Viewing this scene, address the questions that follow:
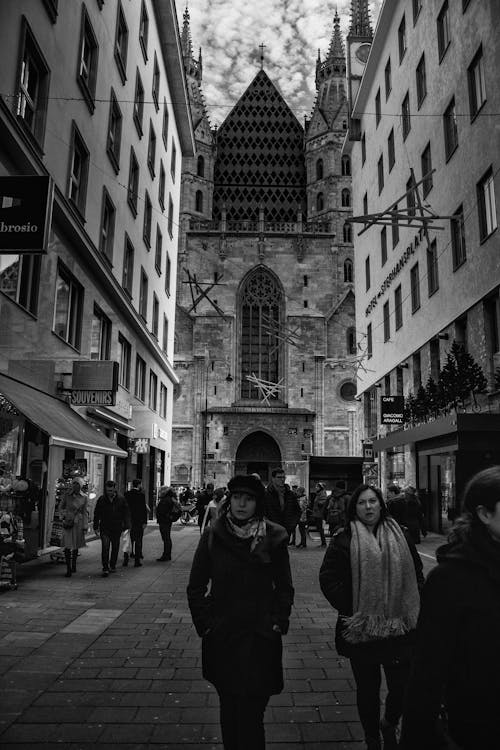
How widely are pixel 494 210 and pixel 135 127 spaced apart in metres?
12.7

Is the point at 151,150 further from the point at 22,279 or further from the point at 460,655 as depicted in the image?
the point at 460,655

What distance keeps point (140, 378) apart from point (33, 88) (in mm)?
12998

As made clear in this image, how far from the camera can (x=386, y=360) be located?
87.2ft

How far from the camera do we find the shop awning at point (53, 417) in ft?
33.4

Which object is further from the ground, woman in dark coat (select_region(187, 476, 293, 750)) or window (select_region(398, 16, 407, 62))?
window (select_region(398, 16, 407, 62))

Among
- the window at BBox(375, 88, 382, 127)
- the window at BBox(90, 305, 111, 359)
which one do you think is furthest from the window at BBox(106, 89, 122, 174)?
the window at BBox(375, 88, 382, 127)

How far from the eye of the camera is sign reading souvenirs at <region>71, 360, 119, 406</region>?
1469 centimetres

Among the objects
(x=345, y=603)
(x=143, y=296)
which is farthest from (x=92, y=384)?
(x=345, y=603)

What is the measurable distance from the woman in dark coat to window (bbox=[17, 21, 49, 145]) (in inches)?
409

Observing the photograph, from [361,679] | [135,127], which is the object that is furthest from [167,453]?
[361,679]

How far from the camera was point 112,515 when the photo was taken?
11000 mm

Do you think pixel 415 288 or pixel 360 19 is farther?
pixel 360 19

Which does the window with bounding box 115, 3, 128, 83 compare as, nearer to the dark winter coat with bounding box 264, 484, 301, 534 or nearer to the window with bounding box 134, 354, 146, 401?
the window with bounding box 134, 354, 146, 401

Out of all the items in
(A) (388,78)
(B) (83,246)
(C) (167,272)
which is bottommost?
(B) (83,246)
